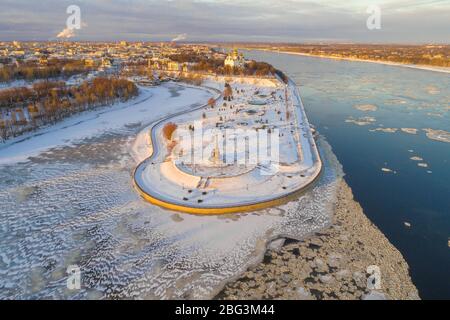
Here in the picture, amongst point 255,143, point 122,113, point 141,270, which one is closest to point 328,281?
point 141,270

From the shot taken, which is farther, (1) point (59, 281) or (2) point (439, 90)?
(2) point (439, 90)

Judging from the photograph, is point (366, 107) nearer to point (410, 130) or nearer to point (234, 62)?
point (410, 130)

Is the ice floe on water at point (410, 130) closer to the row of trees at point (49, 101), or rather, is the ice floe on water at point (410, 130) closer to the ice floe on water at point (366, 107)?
the ice floe on water at point (366, 107)

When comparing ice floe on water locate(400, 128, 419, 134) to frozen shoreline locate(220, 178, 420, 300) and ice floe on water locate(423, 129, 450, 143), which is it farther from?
frozen shoreline locate(220, 178, 420, 300)

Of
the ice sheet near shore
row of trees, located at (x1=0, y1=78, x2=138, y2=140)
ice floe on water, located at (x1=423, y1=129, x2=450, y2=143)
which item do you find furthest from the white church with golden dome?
the ice sheet near shore
